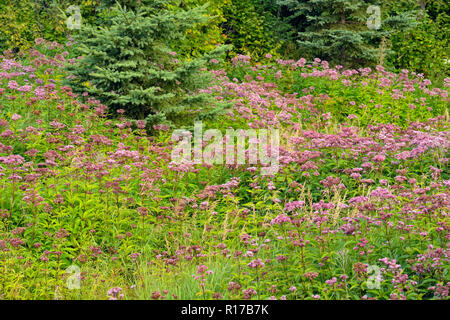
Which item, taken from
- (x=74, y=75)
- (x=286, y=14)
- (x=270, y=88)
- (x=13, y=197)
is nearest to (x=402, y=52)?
(x=286, y=14)

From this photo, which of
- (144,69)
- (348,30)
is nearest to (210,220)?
(144,69)

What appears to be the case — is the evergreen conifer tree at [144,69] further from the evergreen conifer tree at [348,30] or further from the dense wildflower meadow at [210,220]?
the evergreen conifer tree at [348,30]

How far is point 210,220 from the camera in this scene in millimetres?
5848

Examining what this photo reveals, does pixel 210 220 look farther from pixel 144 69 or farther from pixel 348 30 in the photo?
pixel 348 30

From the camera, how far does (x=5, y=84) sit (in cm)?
886

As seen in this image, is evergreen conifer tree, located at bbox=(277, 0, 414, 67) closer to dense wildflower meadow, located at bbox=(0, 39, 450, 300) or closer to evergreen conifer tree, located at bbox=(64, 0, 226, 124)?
dense wildflower meadow, located at bbox=(0, 39, 450, 300)

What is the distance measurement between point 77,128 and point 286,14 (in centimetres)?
1299

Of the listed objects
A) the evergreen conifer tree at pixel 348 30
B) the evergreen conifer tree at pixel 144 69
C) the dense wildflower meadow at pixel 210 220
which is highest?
the evergreen conifer tree at pixel 348 30

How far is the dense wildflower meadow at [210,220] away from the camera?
423 cm

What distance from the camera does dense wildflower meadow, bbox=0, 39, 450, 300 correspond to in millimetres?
4227

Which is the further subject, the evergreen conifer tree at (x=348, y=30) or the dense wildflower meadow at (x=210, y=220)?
the evergreen conifer tree at (x=348, y=30)

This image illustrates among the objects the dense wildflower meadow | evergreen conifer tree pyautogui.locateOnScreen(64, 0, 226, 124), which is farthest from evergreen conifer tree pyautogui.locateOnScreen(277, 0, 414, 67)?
evergreen conifer tree pyautogui.locateOnScreen(64, 0, 226, 124)

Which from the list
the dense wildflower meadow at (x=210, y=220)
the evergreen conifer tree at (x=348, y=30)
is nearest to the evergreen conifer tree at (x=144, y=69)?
Result: the dense wildflower meadow at (x=210, y=220)

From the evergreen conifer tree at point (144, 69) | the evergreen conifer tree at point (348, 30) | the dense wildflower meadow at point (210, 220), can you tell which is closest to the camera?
the dense wildflower meadow at point (210, 220)
